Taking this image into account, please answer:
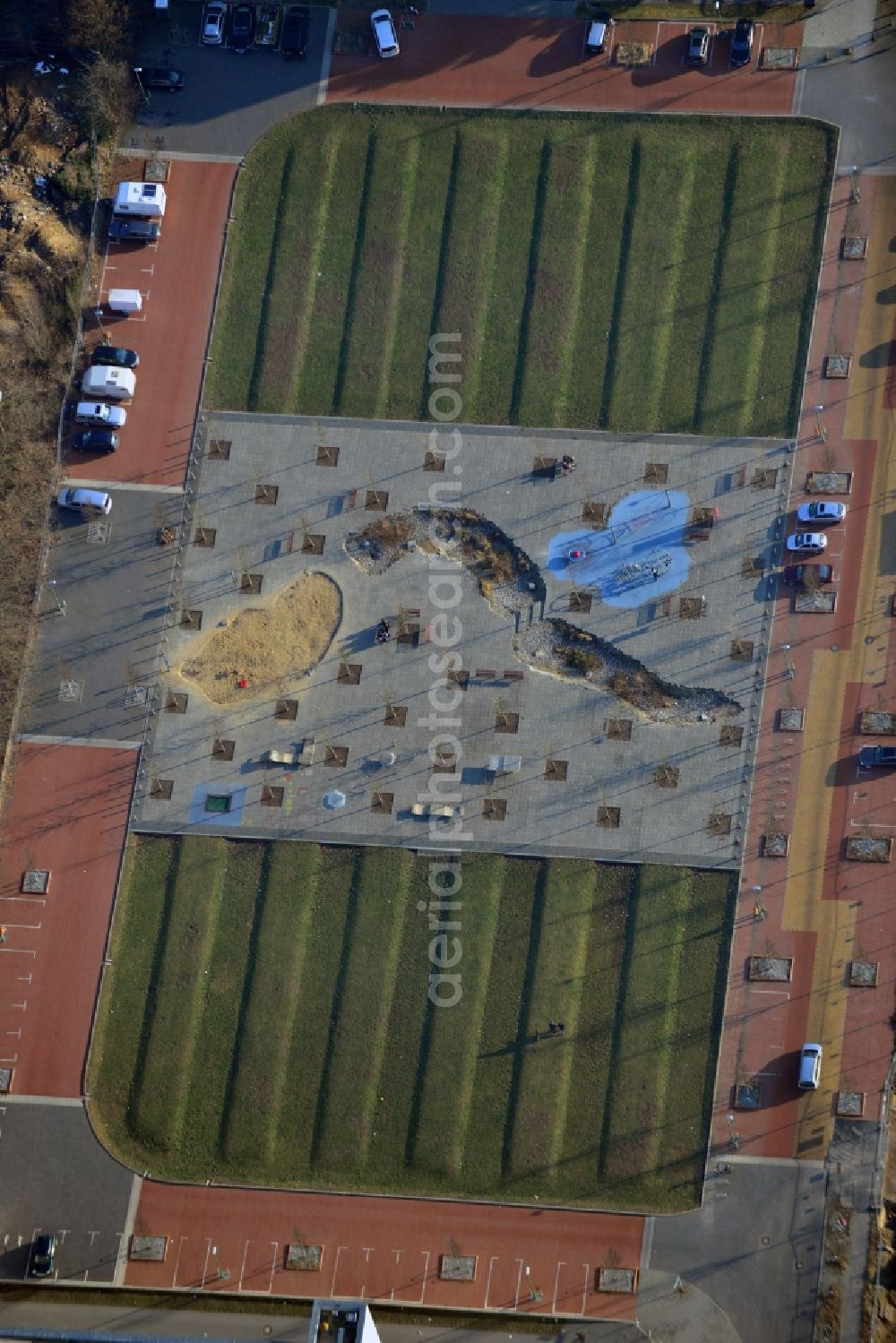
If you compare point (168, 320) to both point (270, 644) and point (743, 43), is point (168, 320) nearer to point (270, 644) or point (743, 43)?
point (270, 644)

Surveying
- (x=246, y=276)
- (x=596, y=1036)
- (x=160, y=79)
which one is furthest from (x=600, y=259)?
(x=596, y=1036)

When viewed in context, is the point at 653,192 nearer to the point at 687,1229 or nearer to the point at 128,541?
the point at 128,541

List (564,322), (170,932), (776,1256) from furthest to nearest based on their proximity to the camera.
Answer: (564,322) → (170,932) → (776,1256)

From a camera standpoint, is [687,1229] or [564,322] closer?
[687,1229]

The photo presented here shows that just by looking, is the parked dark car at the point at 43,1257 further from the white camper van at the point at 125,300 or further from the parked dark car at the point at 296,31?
the parked dark car at the point at 296,31

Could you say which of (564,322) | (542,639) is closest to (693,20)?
(564,322)

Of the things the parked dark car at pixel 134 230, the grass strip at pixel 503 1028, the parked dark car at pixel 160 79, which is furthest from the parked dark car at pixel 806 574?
the parked dark car at pixel 160 79

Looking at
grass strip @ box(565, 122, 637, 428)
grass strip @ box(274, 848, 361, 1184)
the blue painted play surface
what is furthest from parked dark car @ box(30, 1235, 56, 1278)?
grass strip @ box(565, 122, 637, 428)

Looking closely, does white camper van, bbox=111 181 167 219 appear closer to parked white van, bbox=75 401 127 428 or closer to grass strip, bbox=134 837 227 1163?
parked white van, bbox=75 401 127 428
